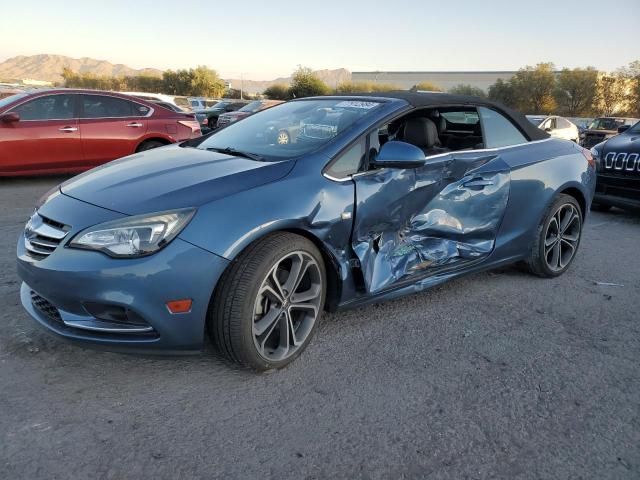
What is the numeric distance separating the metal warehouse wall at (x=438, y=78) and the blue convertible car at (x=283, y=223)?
6720 cm

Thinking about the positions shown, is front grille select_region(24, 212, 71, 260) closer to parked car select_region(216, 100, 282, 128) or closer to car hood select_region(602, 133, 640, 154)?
car hood select_region(602, 133, 640, 154)

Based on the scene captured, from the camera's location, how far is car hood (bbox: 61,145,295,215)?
8.23ft

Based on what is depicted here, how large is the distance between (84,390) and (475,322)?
2371 millimetres

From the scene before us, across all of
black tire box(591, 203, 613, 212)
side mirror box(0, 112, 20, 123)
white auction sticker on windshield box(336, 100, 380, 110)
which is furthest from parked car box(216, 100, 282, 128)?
white auction sticker on windshield box(336, 100, 380, 110)

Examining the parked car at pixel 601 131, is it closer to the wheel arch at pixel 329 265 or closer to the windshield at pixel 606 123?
the windshield at pixel 606 123

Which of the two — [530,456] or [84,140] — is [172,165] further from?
[84,140]

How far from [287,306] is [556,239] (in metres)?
2.71

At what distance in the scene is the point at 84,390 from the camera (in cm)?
250

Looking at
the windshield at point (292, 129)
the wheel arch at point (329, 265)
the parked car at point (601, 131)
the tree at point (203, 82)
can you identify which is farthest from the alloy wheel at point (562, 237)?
the tree at point (203, 82)

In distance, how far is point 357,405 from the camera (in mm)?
2480

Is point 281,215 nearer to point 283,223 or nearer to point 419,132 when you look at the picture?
point 283,223

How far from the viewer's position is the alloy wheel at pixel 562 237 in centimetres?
433

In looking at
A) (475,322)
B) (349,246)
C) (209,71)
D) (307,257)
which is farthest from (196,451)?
(209,71)

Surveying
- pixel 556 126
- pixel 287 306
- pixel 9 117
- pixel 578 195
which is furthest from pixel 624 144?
pixel 556 126
